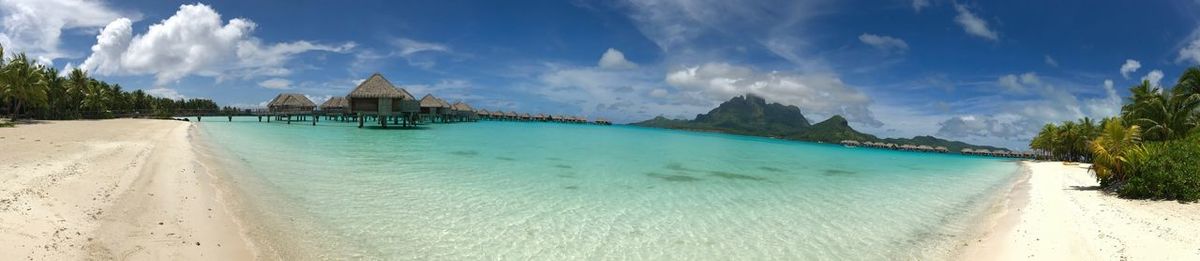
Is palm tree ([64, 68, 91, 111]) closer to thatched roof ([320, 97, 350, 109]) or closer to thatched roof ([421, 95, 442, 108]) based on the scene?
thatched roof ([320, 97, 350, 109])

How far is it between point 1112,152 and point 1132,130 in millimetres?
1150

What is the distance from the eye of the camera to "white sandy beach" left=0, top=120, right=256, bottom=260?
13.8 feet

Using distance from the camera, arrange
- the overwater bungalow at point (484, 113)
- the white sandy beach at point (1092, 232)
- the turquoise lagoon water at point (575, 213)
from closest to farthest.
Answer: the white sandy beach at point (1092, 232)
the turquoise lagoon water at point (575, 213)
the overwater bungalow at point (484, 113)

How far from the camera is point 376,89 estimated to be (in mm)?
35500

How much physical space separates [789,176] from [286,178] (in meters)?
13.4

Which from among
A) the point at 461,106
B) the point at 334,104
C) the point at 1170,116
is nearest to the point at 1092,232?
the point at 1170,116

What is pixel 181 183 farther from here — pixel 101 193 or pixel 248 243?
pixel 248 243

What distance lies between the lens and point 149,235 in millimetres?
4844

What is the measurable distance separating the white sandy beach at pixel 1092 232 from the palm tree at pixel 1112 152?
1872mm

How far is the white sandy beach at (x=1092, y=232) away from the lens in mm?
5375

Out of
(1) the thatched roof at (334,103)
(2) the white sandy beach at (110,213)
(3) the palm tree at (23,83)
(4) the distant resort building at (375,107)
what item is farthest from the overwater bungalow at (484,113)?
(2) the white sandy beach at (110,213)

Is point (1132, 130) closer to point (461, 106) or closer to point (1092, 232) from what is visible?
point (1092, 232)

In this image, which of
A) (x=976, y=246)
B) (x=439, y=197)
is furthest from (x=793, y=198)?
(x=439, y=197)

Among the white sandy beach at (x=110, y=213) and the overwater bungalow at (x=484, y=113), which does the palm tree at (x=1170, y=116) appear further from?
the overwater bungalow at (x=484, y=113)
